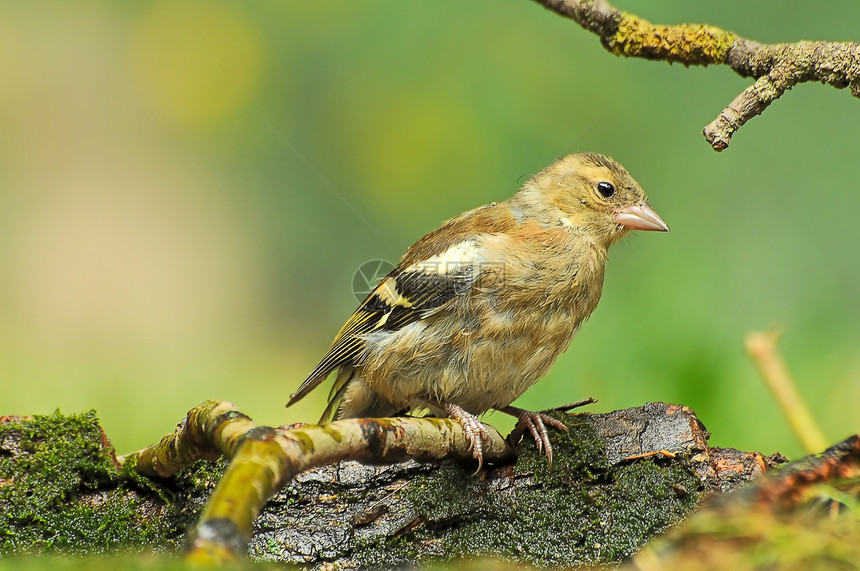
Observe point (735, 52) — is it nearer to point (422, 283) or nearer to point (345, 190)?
point (422, 283)

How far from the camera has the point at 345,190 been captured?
5.91 meters

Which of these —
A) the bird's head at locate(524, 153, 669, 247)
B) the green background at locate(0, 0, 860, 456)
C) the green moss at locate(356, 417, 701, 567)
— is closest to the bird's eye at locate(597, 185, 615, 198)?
Result: the bird's head at locate(524, 153, 669, 247)

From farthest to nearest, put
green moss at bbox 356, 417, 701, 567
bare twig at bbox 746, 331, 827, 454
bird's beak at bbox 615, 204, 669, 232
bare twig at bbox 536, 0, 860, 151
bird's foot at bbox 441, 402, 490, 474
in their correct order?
bird's beak at bbox 615, 204, 669, 232
bird's foot at bbox 441, 402, 490, 474
green moss at bbox 356, 417, 701, 567
bare twig at bbox 536, 0, 860, 151
bare twig at bbox 746, 331, 827, 454

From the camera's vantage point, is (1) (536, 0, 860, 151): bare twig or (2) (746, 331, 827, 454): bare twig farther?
(1) (536, 0, 860, 151): bare twig

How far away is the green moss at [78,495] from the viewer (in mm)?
2609

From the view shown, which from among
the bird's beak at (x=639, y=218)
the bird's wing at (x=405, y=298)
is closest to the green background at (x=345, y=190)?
the bird's beak at (x=639, y=218)

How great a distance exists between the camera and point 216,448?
2143mm

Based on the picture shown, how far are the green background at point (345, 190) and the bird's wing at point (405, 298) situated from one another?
94 centimetres

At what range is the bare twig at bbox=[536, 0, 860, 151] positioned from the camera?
93.0 inches

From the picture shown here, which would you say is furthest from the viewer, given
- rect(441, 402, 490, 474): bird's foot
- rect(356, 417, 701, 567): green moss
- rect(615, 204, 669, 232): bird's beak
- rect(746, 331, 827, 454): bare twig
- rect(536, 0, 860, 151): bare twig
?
rect(615, 204, 669, 232): bird's beak

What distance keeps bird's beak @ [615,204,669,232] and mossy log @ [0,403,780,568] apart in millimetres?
1204

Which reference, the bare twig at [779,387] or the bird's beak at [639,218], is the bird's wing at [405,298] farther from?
the bare twig at [779,387]

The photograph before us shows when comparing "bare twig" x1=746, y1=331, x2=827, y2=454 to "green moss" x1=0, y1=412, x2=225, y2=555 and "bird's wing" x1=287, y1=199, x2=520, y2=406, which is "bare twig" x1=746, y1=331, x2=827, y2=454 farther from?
"green moss" x1=0, y1=412, x2=225, y2=555

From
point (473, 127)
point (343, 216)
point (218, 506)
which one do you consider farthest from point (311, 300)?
point (218, 506)
